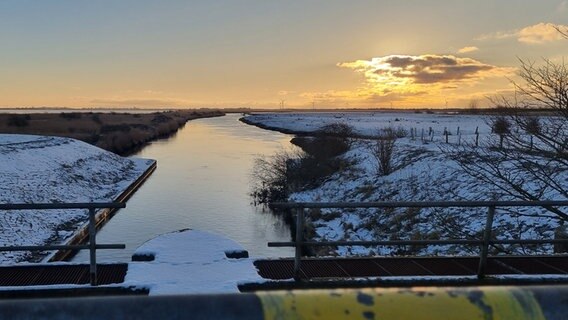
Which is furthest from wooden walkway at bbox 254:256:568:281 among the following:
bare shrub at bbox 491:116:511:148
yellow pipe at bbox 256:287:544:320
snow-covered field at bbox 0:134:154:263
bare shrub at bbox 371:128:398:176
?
bare shrub at bbox 371:128:398:176

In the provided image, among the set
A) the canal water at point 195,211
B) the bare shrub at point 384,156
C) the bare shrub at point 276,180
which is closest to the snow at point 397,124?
the bare shrub at point 384,156

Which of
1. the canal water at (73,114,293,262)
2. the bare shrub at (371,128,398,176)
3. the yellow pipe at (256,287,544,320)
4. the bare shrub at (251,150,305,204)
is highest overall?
the yellow pipe at (256,287,544,320)

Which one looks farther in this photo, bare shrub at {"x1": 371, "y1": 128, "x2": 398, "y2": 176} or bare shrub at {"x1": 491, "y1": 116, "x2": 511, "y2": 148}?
bare shrub at {"x1": 371, "y1": 128, "x2": 398, "y2": 176}

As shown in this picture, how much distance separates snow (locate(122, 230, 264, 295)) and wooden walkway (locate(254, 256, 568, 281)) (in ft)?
1.77

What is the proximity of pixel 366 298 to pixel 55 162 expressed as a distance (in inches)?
1361

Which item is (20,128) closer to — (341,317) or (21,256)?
(21,256)

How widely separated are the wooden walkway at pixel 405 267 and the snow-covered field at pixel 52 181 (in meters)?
11.8

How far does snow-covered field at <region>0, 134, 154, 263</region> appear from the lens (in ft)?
60.8

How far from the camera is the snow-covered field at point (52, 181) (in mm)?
18547

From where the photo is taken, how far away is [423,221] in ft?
60.2

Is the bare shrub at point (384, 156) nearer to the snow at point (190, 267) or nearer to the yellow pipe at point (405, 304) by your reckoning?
the snow at point (190, 267)

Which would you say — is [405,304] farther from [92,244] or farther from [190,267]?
[190,267]

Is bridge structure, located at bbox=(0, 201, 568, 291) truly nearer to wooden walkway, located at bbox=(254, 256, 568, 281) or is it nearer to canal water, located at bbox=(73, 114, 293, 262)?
wooden walkway, located at bbox=(254, 256, 568, 281)

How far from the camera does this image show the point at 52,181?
27.8 meters
